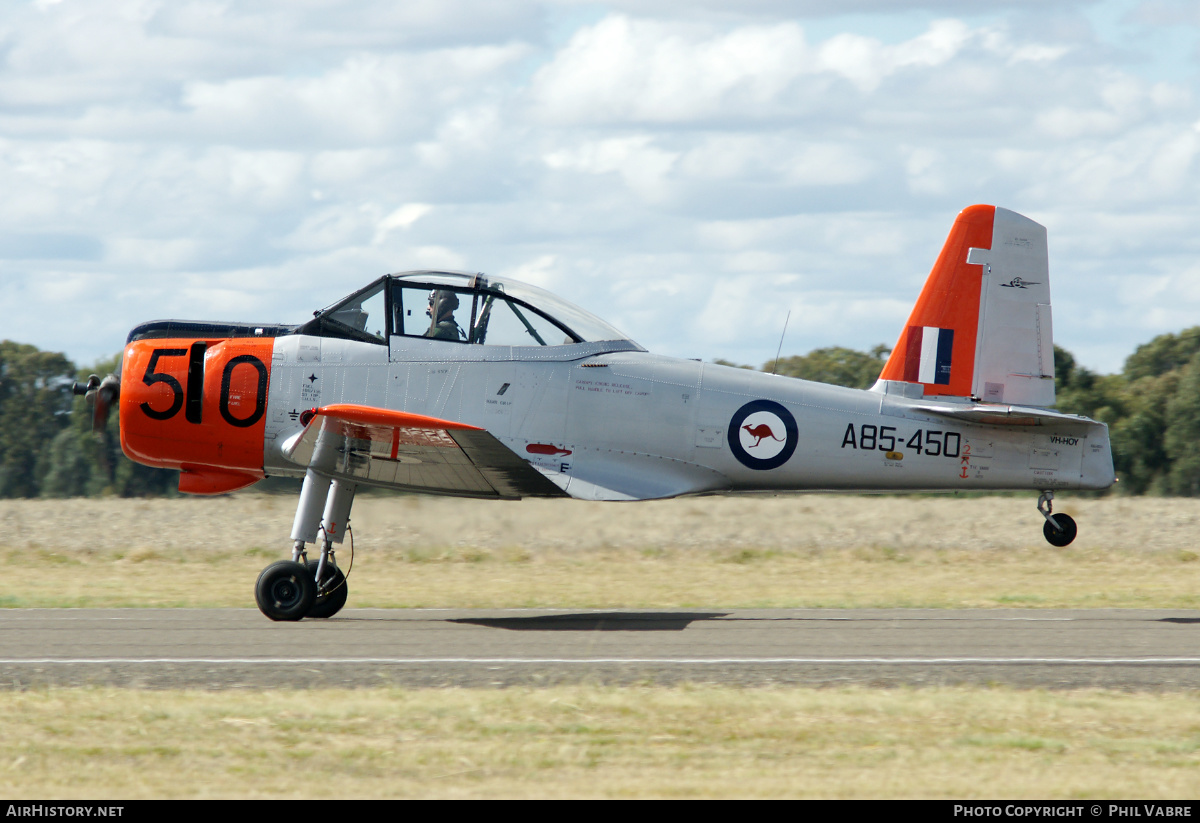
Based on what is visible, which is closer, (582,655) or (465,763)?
(465,763)

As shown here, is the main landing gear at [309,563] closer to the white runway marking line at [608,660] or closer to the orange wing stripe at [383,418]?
the orange wing stripe at [383,418]

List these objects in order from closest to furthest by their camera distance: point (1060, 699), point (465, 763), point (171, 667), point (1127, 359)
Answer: point (465, 763)
point (1060, 699)
point (171, 667)
point (1127, 359)

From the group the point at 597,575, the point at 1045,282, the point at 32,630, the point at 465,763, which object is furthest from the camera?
the point at 597,575

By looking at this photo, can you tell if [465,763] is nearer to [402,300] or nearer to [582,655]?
[582,655]

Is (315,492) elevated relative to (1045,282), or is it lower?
lower

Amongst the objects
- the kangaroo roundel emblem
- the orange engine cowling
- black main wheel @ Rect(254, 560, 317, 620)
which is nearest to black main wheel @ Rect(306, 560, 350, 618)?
black main wheel @ Rect(254, 560, 317, 620)

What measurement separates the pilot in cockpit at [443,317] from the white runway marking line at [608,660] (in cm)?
312

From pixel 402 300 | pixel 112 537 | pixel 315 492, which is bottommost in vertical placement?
pixel 112 537

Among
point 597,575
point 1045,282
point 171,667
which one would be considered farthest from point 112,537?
point 1045,282

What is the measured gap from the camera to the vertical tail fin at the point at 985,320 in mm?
11414

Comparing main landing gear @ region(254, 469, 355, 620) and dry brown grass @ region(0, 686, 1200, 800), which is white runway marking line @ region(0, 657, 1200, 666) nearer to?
dry brown grass @ region(0, 686, 1200, 800)

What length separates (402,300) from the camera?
35.8 feet

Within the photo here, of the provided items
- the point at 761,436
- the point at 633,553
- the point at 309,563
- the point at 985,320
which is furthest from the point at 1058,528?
the point at 633,553

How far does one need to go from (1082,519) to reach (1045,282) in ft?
40.0
